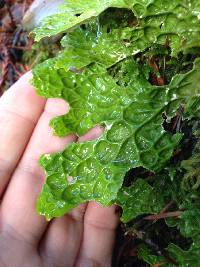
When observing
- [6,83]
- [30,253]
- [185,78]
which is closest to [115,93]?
[185,78]

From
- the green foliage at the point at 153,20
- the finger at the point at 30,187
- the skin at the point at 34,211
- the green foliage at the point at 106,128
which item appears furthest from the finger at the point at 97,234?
the green foliage at the point at 153,20

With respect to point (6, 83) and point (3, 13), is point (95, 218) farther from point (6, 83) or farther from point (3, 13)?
point (3, 13)

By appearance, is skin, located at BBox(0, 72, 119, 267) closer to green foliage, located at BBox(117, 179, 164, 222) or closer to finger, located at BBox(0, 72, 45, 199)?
finger, located at BBox(0, 72, 45, 199)

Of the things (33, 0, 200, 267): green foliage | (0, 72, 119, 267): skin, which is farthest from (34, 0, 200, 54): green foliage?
(0, 72, 119, 267): skin

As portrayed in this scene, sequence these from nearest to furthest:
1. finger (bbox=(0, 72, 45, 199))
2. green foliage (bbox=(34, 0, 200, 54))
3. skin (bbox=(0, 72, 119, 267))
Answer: green foliage (bbox=(34, 0, 200, 54)), skin (bbox=(0, 72, 119, 267)), finger (bbox=(0, 72, 45, 199))

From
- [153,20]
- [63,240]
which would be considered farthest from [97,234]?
[153,20]

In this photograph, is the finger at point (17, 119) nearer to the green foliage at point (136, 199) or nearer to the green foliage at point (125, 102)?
the green foliage at point (125, 102)
